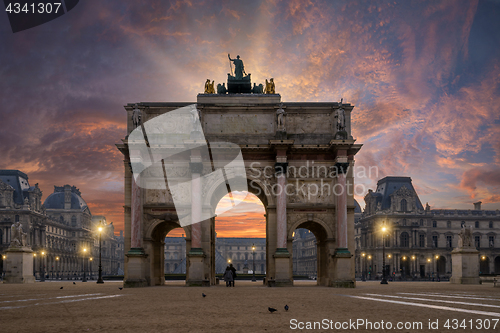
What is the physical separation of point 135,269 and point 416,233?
8531 centimetres

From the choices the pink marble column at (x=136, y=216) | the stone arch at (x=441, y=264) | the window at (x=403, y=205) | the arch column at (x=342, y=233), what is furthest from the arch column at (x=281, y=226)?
the stone arch at (x=441, y=264)

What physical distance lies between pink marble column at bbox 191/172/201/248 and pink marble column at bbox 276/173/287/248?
213 inches

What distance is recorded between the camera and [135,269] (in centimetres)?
3133

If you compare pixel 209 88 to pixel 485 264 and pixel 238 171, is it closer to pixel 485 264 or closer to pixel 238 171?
pixel 238 171

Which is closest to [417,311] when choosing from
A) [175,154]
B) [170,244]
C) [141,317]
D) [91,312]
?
[141,317]

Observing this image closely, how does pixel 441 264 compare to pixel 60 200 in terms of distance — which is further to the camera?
pixel 60 200

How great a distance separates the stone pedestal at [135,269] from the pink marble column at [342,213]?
13414 mm

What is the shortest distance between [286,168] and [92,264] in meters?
127

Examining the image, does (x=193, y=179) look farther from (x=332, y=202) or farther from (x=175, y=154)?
(x=332, y=202)

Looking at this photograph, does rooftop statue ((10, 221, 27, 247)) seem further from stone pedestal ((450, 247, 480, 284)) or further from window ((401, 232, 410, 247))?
window ((401, 232, 410, 247))

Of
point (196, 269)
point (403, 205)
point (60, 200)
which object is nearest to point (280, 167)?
point (196, 269)

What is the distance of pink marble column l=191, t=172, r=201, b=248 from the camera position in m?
32.0

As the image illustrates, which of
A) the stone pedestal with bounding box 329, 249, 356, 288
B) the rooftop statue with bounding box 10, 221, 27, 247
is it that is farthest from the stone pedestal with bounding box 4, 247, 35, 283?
the stone pedestal with bounding box 329, 249, 356, 288

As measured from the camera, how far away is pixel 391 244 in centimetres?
10269
